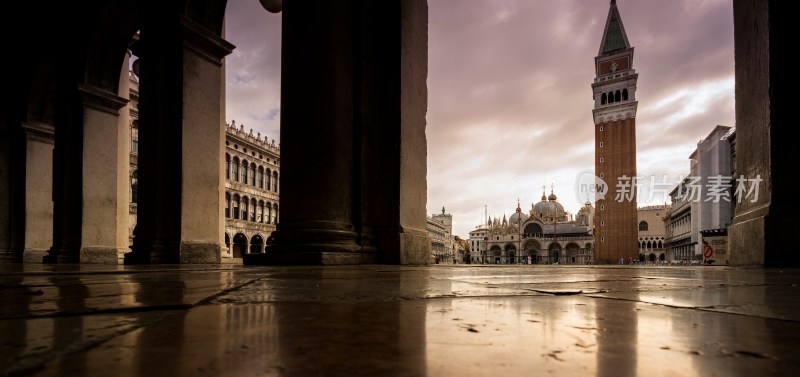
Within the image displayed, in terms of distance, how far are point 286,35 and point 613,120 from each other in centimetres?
6690

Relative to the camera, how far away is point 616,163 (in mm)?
62781

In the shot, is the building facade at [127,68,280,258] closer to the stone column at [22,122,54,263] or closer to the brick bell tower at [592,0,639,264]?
the stone column at [22,122,54,263]

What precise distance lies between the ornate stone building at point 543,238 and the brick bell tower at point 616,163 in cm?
2116

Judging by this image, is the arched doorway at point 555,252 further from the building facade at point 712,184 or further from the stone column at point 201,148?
the stone column at point 201,148

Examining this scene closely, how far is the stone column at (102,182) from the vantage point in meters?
9.00

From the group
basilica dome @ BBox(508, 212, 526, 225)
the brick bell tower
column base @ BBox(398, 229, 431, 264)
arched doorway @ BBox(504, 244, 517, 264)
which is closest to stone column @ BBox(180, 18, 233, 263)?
column base @ BBox(398, 229, 431, 264)

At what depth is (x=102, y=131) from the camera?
9555mm

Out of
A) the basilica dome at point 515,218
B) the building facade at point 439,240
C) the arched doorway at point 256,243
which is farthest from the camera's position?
the basilica dome at point 515,218

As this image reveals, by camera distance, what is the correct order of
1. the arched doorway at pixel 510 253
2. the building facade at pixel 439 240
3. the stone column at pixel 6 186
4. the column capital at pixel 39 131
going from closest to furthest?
the stone column at pixel 6 186, the column capital at pixel 39 131, the building facade at pixel 439 240, the arched doorway at pixel 510 253

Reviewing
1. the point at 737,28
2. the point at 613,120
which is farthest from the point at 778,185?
the point at 613,120

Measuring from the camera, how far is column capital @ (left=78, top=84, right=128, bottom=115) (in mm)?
9320

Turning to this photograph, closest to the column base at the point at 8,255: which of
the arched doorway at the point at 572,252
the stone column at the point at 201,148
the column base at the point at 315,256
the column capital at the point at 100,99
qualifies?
the column capital at the point at 100,99

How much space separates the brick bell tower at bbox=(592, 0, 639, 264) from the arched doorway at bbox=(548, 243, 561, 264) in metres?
26.1

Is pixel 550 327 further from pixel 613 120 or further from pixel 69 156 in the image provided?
pixel 613 120
